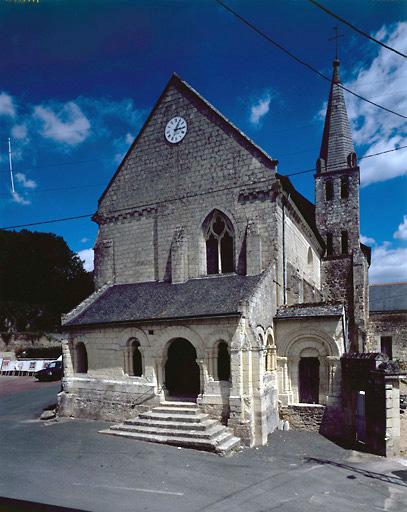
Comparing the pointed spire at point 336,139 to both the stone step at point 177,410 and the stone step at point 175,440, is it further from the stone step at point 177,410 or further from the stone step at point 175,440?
the stone step at point 175,440

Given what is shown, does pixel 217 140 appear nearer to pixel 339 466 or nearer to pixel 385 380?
pixel 385 380

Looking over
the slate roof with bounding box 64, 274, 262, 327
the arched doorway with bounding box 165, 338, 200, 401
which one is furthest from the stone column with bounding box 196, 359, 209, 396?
the arched doorway with bounding box 165, 338, 200, 401

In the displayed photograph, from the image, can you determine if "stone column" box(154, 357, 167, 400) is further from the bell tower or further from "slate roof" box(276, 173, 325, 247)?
the bell tower

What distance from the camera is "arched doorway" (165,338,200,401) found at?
16.6m

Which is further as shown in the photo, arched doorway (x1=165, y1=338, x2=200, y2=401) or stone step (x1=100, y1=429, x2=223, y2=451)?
arched doorway (x1=165, y1=338, x2=200, y2=401)

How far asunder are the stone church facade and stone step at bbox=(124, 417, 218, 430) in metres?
0.65

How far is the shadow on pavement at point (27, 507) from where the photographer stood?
7898 mm

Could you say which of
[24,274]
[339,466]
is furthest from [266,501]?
[24,274]

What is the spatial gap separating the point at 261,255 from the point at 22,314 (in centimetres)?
3425

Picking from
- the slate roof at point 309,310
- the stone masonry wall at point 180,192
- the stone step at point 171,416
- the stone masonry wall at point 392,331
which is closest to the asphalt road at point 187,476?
the stone step at point 171,416

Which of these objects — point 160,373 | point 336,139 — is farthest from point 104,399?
point 336,139

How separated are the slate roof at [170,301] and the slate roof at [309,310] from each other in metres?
1.79

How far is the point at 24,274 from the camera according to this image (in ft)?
154

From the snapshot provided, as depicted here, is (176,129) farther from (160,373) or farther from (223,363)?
(160,373)
